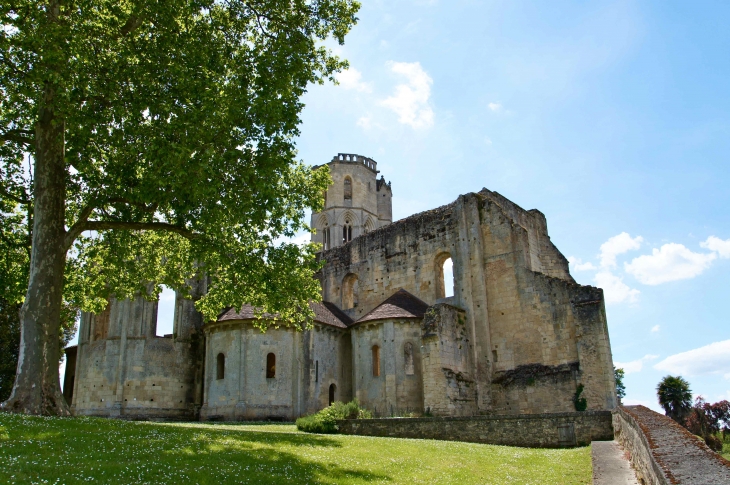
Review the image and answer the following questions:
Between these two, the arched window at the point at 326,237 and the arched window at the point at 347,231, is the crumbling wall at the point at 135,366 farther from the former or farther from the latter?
the arched window at the point at 347,231

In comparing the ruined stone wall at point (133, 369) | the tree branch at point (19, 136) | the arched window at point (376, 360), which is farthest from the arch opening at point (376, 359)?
the tree branch at point (19, 136)

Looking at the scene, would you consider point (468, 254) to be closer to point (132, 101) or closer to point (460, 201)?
point (460, 201)

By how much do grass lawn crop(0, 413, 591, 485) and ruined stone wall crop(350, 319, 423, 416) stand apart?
Answer: 11.3 m

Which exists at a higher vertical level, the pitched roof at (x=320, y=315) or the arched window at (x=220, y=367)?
the pitched roof at (x=320, y=315)

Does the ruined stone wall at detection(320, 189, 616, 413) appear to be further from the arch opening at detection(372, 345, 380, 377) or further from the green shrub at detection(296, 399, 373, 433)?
the green shrub at detection(296, 399, 373, 433)

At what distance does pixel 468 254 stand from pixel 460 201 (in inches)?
117

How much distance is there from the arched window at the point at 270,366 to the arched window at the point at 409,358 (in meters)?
6.29

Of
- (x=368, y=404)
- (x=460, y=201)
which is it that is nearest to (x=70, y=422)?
(x=368, y=404)

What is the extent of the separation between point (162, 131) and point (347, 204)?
47085 millimetres

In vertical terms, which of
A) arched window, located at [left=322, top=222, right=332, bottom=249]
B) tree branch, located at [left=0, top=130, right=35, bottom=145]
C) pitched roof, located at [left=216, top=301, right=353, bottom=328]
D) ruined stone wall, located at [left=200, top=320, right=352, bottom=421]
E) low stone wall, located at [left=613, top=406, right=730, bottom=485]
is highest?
arched window, located at [left=322, top=222, right=332, bottom=249]

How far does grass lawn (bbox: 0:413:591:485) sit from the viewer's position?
927 centimetres

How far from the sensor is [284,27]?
17.8 meters

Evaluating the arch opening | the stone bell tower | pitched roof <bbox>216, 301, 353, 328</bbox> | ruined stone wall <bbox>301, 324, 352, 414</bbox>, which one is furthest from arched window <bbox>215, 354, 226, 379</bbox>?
the stone bell tower

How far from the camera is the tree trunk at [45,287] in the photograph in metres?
14.8
